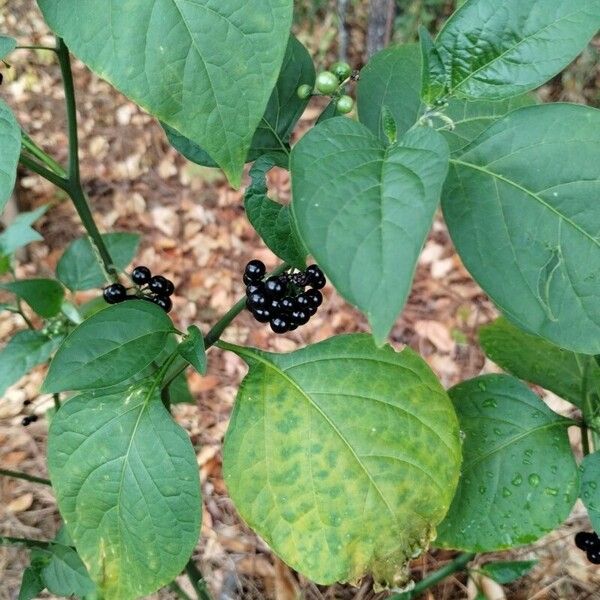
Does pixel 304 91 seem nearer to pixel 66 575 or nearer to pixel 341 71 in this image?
pixel 341 71

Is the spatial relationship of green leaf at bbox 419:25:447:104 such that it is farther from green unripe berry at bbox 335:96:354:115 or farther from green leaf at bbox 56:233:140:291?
green leaf at bbox 56:233:140:291

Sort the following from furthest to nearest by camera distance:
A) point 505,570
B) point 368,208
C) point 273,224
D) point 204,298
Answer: point 204,298, point 505,570, point 273,224, point 368,208

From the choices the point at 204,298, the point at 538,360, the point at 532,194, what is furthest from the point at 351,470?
the point at 204,298

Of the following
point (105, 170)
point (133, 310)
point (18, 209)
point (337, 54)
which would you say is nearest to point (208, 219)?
point (105, 170)

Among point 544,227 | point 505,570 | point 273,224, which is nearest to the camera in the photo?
point 544,227

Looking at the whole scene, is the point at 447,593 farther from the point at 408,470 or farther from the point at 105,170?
the point at 105,170

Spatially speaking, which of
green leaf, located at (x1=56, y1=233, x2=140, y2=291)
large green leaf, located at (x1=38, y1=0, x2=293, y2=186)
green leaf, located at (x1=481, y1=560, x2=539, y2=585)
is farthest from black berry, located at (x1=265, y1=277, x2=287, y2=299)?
green leaf, located at (x1=481, y1=560, x2=539, y2=585)

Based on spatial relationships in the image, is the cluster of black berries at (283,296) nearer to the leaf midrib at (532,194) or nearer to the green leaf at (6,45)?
the leaf midrib at (532,194)
